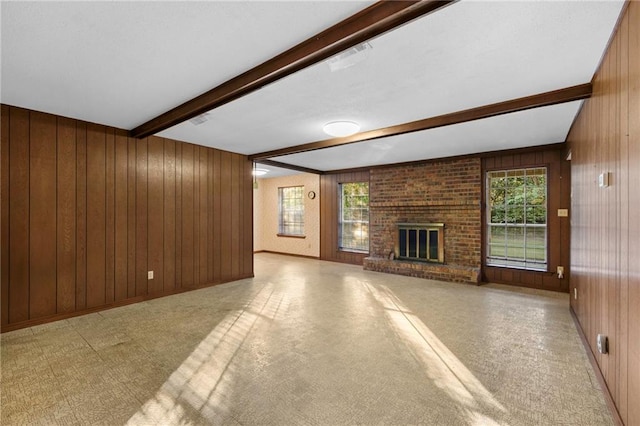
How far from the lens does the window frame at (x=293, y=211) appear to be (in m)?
8.41

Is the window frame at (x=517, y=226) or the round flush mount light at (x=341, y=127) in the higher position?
the round flush mount light at (x=341, y=127)

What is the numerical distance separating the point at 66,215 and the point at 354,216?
17.9 ft

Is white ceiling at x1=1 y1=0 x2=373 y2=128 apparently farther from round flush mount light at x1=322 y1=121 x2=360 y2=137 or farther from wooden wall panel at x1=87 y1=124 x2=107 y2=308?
round flush mount light at x1=322 y1=121 x2=360 y2=137

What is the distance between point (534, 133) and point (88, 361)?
5.64 metres

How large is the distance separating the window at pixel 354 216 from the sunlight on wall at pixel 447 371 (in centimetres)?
368

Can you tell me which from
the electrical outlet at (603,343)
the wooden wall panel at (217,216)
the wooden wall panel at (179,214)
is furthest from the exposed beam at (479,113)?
the wooden wall panel at (179,214)

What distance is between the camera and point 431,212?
6035mm

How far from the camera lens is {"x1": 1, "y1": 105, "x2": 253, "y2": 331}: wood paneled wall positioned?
3.19 m

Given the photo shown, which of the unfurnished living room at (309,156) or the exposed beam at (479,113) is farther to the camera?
the exposed beam at (479,113)

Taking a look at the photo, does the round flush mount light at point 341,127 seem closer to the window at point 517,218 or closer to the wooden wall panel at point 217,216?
the wooden wall panel at point 217,216

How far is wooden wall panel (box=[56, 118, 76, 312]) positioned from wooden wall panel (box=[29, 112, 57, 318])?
0.05 m

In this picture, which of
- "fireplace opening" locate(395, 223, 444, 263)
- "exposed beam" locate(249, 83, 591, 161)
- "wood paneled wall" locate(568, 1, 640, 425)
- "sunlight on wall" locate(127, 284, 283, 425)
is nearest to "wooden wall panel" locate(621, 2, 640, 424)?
"wood paneled wall" locate(568, 1, 640, 425)

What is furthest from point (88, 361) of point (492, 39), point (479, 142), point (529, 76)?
point (479, 142)

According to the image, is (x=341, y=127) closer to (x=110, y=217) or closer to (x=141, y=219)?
(x=141, y=219)
